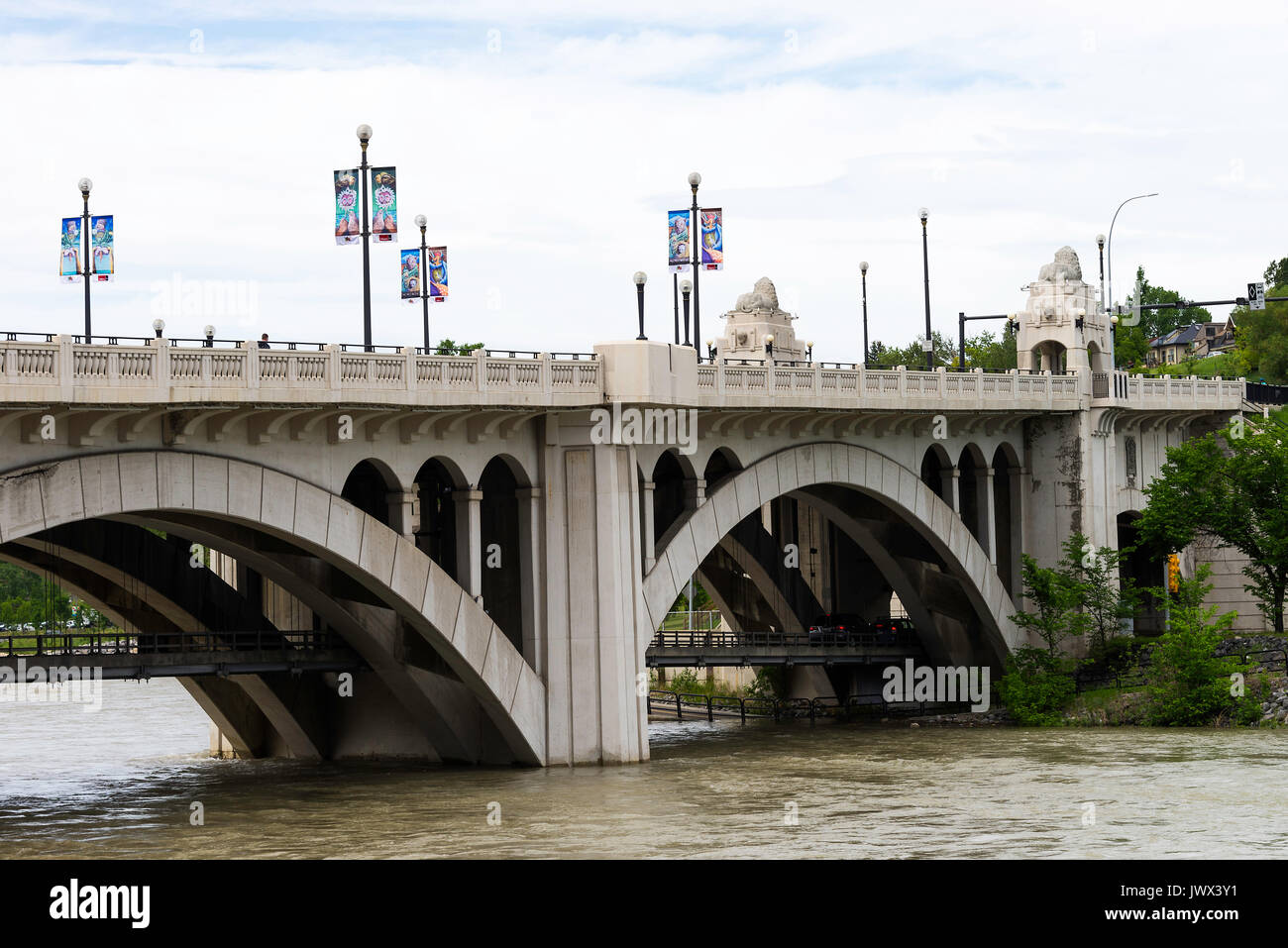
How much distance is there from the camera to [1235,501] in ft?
210

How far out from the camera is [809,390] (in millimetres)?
54188

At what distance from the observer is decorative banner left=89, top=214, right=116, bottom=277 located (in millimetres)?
39906

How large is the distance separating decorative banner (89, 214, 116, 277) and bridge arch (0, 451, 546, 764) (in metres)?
4.33

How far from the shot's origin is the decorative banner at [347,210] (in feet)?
143

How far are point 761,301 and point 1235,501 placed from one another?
1878cm

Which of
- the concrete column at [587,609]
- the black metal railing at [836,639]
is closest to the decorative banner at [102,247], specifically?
the concrete column at [587,609]

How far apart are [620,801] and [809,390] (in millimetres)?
16975

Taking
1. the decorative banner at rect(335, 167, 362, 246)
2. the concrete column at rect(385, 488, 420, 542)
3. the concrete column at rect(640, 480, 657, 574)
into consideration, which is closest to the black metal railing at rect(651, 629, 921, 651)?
the concrete column at rect(640, 480, 657, 574)

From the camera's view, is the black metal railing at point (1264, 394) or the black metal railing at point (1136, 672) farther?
the black metal railing at point (1264, 394)

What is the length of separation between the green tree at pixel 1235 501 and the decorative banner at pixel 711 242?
2082 cm

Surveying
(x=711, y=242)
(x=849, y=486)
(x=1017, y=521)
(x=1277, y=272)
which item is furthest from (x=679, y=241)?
(x=1277, y=272)

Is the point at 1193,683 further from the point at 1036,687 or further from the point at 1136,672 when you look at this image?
the point at 1036,687

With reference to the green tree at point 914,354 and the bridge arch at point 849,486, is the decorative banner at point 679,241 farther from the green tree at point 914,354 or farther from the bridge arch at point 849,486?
the green tree at point 914,354
